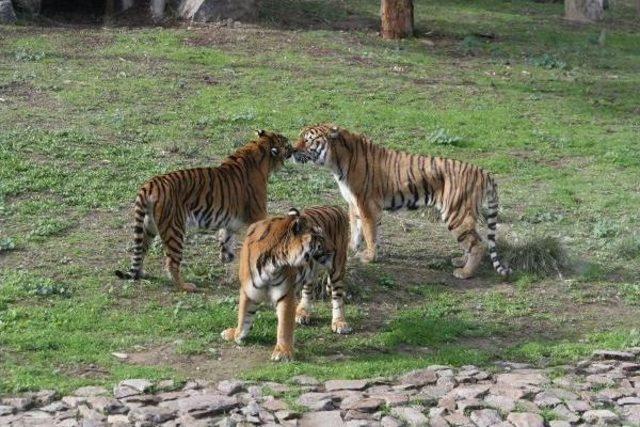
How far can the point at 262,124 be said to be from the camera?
A: 14969 mm

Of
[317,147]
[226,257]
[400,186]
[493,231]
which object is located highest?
[317,147]

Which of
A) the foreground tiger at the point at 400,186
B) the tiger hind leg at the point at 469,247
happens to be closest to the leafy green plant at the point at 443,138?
the foreground tiger at the point at 400,186

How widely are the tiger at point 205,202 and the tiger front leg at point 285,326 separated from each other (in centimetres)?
158

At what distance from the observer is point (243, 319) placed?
843 centimetres

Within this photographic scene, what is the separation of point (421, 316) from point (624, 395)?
2.08m

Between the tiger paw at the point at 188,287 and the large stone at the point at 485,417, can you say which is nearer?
the large stone at the point at 485,417

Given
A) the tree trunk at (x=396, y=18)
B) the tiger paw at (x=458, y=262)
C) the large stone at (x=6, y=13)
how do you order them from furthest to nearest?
the tree trunk at (x=396, y=18) < the large stone at (x=6, y=13) < the tiger paw at (x=458, y=262)

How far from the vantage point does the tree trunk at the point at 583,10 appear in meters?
23.7

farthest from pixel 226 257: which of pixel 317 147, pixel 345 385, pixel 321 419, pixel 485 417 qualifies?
pixel 485 417

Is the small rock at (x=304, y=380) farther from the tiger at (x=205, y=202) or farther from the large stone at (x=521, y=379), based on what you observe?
the tiger at (x=205, y=202)

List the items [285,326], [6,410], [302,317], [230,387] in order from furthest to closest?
[302,317]
[285,326]
[230,387]
[6,410]

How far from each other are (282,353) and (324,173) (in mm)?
5434

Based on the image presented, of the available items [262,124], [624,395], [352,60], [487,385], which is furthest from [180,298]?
[352,60]

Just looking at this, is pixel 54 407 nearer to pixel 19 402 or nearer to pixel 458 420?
pixel 19 402
